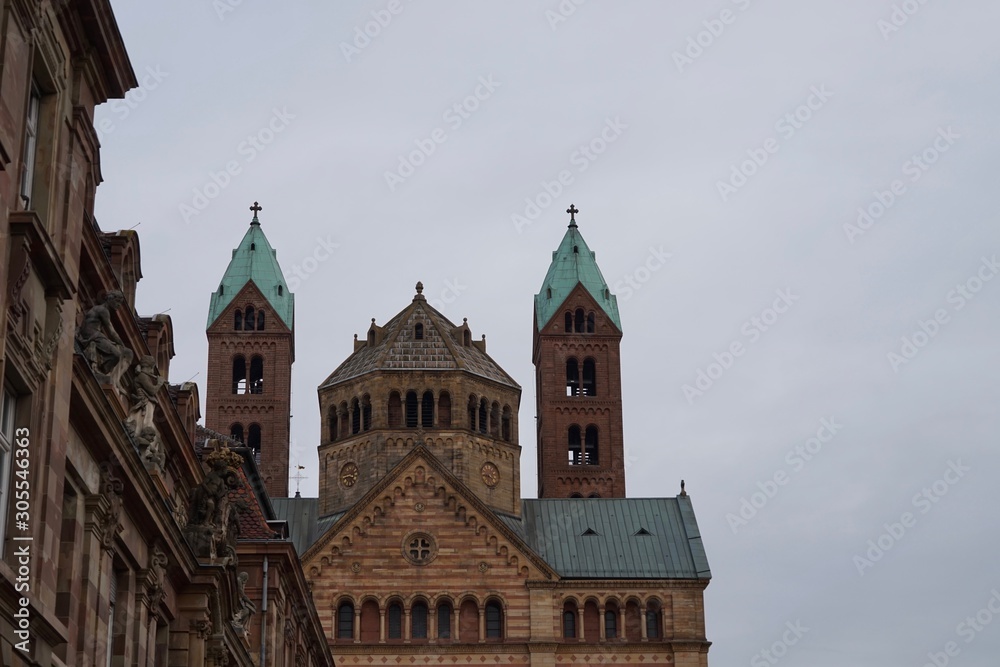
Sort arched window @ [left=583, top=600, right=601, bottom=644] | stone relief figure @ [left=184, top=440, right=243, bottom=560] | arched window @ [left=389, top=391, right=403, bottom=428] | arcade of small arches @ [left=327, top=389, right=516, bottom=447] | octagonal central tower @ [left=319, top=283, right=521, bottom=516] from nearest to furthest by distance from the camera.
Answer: stone relief figure @ [left=184, top=440, right=243, bottom=560] → arched window @ [left=583, top=600, right=601, bottom=644] → octagonal central tower @ [left=319, top=283, right=521, bottom=516] → arched window @ [left=389, top=391, right=403, bottom=428] → arcade of small arches @ [left=327, top=389, right=516, bottom=447]

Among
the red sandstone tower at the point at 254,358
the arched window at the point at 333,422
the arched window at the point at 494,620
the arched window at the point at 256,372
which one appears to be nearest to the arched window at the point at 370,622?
the arched window at the point at 494,620

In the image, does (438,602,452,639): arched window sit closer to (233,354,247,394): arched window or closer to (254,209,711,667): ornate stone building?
(254,209,711,667): ornate stone building

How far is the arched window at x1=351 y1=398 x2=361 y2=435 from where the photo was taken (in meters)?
97.5

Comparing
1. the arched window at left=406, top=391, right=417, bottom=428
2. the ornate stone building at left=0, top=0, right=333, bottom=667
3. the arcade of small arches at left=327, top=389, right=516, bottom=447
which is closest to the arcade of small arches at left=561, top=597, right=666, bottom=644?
the arcade of small arches at left=327, top=389, right=516, bottom=447

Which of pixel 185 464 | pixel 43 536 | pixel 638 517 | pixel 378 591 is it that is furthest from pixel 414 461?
pixel 43 536

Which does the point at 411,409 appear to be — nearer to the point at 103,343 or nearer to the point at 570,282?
the point at 570,282

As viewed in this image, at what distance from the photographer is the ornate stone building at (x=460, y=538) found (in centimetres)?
8806

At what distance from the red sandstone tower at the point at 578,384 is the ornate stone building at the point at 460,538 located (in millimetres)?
10752

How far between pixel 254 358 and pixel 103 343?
294 feet

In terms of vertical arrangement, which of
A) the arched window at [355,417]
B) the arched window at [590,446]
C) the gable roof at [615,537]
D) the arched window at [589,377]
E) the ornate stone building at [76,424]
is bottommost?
→ the ornate stone building at [76,424]

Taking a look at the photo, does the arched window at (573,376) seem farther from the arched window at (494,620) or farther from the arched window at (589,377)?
the arched window at (494,620)

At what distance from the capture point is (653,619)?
89.7 m

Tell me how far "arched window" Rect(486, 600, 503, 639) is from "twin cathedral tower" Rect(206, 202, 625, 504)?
849 cm

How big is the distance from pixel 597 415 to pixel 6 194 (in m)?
94.9
